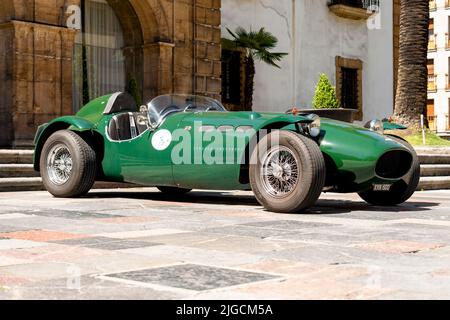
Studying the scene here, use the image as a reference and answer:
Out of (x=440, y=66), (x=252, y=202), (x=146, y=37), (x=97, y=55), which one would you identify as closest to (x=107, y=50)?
(x=97, y=55)

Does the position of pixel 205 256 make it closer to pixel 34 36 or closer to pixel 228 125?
pixel 228 125

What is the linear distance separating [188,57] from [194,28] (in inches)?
29.2

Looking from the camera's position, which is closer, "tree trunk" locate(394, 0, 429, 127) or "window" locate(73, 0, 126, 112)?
"tree trunk" locate(394, 0, 429, 127)

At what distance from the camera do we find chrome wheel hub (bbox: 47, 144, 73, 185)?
24.5ft

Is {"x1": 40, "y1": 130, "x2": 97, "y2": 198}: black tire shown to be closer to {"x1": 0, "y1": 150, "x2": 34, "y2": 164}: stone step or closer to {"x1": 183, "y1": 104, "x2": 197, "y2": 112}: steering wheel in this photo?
{"x1": 183, "y1": 104, "x2": 197, "y2": 112}: steering wheel

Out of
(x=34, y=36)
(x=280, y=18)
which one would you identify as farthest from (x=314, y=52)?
(x=34, y=36)

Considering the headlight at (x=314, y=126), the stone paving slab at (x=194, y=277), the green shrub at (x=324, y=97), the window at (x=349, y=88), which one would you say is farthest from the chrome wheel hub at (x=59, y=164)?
the window at (x=349, y=88)

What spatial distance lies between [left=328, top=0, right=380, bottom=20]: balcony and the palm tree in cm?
384

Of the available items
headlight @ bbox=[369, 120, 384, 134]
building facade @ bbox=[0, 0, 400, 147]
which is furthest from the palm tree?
headlight @ bbox=[369, 120, 384, 134]

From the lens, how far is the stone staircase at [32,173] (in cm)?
891

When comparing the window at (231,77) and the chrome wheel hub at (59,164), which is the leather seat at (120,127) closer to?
the chrome wheel hub at (59,164)

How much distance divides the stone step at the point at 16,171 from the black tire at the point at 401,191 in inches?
190

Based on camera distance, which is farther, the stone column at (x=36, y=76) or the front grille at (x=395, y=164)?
the stone column at (x=36, y=76)

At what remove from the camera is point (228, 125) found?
620cm
